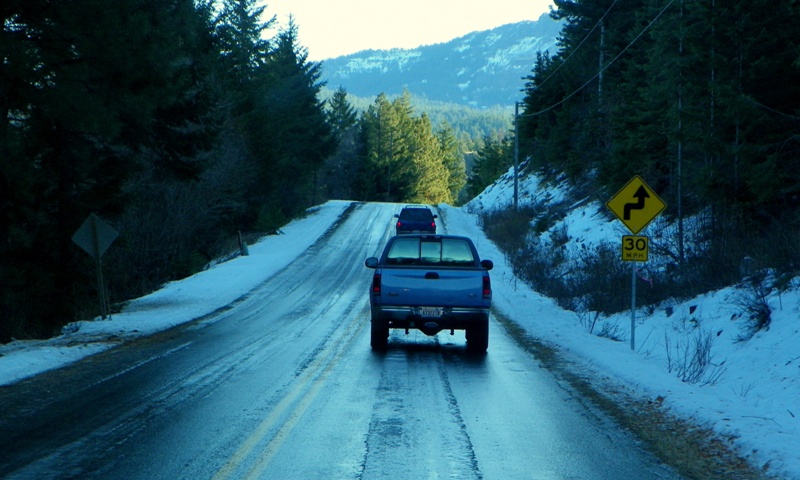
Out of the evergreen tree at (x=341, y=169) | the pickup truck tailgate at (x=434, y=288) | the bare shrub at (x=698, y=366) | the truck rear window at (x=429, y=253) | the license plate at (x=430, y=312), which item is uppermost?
the evergreen tree at (x=341, y=169)

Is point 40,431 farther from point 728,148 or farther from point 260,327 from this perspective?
point 728,148

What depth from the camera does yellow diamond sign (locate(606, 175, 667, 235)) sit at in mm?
13812

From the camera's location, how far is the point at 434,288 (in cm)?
1327

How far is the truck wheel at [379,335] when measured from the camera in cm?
1355

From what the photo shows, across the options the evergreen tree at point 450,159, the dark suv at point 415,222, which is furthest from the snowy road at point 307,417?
the evergreen tree at point 450,159

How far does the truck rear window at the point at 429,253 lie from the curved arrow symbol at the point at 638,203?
109 inches

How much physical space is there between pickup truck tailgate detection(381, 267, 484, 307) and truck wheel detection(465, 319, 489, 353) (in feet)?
1.38

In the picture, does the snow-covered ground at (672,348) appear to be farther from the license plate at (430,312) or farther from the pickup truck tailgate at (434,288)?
the license plate at (430,312)

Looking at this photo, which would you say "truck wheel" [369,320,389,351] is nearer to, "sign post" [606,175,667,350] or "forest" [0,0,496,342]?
"sign post" [606,175,667,350]

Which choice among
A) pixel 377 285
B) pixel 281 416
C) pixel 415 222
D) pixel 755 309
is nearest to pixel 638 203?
pixel 755 309

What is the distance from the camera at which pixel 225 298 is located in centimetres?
2333

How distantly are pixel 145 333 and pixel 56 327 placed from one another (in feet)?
14.8

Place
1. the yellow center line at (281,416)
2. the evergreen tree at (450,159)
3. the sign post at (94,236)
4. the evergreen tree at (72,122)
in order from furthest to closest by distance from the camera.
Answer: the evergreen tree at (450,159) → the sign post at (94,236) → the evergreen tree at (72,122) → the yellow center line at (281,416)

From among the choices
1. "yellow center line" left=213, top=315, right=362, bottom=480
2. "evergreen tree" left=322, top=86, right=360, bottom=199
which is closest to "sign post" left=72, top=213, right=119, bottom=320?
"yellow center line" left=213, top=315, right=362, bottom=480
